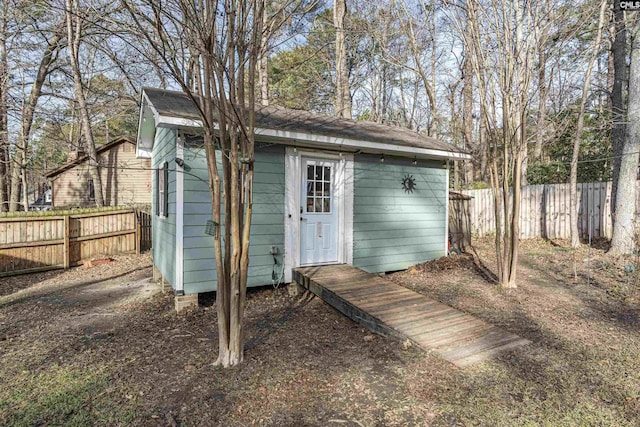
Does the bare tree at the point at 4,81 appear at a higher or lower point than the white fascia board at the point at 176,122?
higher

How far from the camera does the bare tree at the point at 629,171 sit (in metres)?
6.86

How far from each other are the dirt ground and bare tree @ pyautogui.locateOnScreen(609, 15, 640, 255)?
232 centimetres

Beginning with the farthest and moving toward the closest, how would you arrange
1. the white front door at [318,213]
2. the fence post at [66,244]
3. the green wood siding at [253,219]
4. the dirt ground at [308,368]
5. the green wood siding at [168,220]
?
the fence post at [66,244]
the white front door at [318,213]
the green wood siding at [168,220]
the green wood siding at [253,219]
the dirt ground at [308,368]

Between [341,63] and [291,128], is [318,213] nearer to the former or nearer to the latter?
[291,128]

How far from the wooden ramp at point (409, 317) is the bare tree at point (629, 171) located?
A: 5.66 meters

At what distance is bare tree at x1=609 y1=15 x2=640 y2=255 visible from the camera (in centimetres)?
686

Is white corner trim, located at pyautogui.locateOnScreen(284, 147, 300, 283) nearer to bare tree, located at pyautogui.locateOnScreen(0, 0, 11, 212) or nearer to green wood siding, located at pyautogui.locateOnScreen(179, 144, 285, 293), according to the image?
green wood siding, located at pyautogui.locateOnScreen(179, 144, 285, 293)

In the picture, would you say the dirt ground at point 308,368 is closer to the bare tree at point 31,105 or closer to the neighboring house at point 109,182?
the bare tree at point 31,105

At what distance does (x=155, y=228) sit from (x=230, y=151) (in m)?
5.05

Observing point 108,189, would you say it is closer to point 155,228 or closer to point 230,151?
point 155,228

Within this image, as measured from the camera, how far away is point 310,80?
48.8 ft

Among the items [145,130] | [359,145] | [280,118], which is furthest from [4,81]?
[359,145]

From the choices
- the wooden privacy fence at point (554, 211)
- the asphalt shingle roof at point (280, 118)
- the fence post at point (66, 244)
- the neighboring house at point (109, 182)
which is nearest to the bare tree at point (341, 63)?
the wooden privacy fence at point (554, 211)

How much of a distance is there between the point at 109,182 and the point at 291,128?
1637 centimetres
